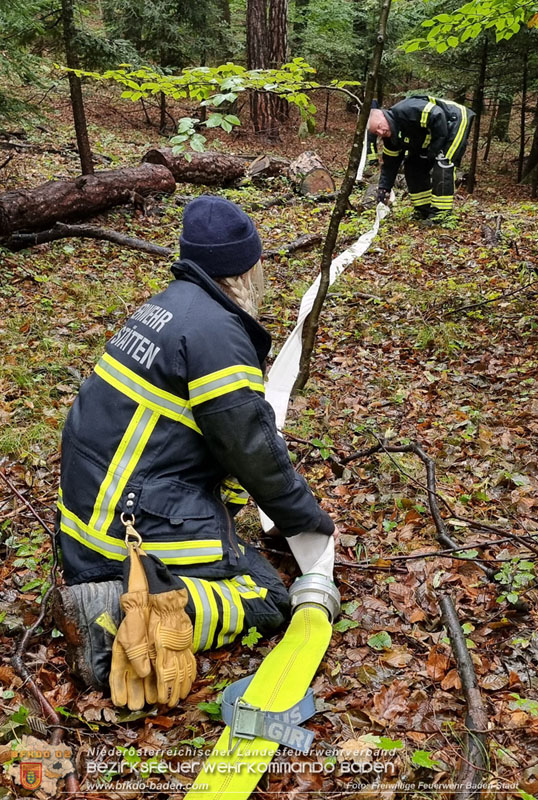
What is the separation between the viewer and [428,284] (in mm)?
6680

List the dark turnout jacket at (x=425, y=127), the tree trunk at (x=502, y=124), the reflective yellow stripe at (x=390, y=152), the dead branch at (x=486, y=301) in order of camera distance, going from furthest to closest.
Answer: the tree trunk at (x=502, y=124)
the reflective yellow stripe at (x=390, y=152)
the dark turnout jacket at (x=425, y=127)
the dead branch at (x=486, y=301)

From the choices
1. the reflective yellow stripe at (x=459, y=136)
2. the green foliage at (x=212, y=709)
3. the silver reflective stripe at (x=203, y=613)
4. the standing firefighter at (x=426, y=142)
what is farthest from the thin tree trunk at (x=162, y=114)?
the green foliage at (x=212, y=709)

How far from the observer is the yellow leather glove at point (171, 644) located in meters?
2.20

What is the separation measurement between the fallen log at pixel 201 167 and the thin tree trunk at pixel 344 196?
7.57 meters

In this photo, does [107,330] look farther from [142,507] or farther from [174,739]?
[174,739]

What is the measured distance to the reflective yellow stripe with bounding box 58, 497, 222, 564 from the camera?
2.43 metres

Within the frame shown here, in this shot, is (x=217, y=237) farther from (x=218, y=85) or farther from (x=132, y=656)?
(x=132, y=656)

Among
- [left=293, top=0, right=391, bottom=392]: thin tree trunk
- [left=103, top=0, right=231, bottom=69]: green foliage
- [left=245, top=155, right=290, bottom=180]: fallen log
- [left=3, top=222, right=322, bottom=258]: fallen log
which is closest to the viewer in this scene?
[left=293, top=0, right=391, bottom=392]: thin tree trunk

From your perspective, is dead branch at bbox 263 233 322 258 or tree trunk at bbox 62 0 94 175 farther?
dead branch at bbox 263 233 322 258

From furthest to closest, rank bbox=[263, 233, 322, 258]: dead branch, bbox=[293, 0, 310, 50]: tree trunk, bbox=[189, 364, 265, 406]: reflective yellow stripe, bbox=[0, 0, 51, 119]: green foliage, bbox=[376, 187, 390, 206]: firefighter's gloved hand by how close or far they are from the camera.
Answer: bbox=[293, 0, 310, 50]: tree trunk
bbox=[376, 187, 390, 206]: firefighter's gloved hand
bbox=[263, 233, 322, 258]: dead branch
bbox=[0, 0, 51, 119]: green foliage
bbox=[189, 364, 265, 406]: reflective yellow stripe

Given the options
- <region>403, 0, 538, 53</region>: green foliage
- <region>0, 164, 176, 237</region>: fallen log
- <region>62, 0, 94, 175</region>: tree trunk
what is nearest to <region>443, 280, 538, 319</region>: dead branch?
<region>403, 0, 538, 53</region>: green foliage

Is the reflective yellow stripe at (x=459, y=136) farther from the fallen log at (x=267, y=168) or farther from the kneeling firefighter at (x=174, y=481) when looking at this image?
the kneeling firefighter at (x=174, y=481)

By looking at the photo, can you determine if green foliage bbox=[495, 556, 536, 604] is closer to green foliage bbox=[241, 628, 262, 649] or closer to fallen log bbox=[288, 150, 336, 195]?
green foliage bbox=[241, 628, 262, 649]

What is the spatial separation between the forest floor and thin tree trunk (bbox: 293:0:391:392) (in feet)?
1.44
